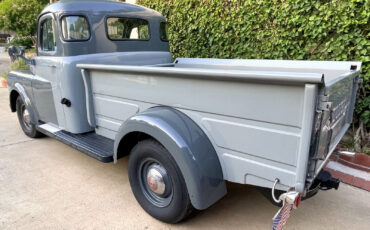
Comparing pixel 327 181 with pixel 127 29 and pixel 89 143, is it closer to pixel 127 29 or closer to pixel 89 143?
pixel 89 143

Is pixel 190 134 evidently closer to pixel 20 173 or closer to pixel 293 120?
pixel 293 120

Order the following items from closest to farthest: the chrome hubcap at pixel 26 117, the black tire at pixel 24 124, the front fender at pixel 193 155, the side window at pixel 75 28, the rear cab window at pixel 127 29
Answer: the front fender at pixel 193 155
the side window at pixel 75 28
the rear cab window at pixel 127 29
the chrome hubcap at pixel 26 117
the black tire at pixel 24 124

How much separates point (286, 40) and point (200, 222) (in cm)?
276

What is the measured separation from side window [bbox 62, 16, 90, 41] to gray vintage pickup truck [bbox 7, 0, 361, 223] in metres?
0.01

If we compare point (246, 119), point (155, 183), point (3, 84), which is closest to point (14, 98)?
point (155, 183)

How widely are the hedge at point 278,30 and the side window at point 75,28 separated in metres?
2.28

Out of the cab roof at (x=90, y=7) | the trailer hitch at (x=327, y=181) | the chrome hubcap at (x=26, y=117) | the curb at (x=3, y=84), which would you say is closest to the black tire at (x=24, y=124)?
the chrome hubcap at (x=26, y=117)

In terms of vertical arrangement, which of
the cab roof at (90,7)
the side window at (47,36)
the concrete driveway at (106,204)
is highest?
the cab roof at (90,7)

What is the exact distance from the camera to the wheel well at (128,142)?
8.07 feet

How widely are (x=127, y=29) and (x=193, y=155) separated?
8.07 ft

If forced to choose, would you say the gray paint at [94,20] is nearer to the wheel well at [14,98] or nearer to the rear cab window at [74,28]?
the rear cab window at [74,28]

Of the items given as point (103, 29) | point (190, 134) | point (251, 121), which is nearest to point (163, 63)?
point (103, 29)

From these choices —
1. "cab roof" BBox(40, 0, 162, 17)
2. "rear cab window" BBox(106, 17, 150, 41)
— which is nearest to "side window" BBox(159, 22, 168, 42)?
"rear cab window" BBox(106, 17, 150, 41)

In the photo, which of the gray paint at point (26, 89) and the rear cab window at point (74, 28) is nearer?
the rear cab window at point (74, 28)
